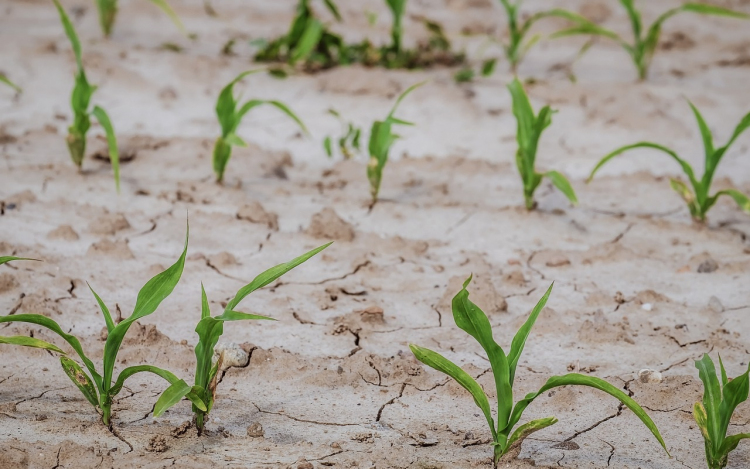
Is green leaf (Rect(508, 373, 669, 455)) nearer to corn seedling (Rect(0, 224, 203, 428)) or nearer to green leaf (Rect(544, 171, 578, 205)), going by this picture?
corn seedling (Rect(0, 224, 203, 428))

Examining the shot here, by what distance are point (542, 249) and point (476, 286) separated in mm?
434

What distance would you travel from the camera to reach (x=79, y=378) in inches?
72.7

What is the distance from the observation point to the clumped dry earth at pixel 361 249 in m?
1.93

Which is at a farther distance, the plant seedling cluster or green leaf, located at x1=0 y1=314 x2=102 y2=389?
the plant seedling cluster

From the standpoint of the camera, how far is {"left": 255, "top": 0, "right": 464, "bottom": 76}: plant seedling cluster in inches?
164

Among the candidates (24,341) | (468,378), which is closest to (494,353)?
(468,378)

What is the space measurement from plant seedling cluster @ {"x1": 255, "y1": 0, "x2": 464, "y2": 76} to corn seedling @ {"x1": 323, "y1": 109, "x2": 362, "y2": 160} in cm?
56

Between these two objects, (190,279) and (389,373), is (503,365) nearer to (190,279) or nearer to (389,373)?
(389,373)

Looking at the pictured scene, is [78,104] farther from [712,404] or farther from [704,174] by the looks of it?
[712,404]

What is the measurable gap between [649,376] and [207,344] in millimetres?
1158

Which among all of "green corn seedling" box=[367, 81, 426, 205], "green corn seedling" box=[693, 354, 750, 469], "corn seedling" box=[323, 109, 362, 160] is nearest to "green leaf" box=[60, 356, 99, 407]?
"green corn seedling" box=[693, 354, 750, 469]

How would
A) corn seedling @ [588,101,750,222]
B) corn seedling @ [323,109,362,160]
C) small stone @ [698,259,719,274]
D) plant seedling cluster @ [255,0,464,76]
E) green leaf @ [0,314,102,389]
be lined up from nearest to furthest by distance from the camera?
green leaf @ [0,314,102,389] < small stone @ [698,259,719,274] < corn seedling @ [588,101,750,222] < corn seedling @ [323,109,362,160] < plant seedling cluster @ [255,0,464,76]

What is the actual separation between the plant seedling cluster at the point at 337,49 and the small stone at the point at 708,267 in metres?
2.05

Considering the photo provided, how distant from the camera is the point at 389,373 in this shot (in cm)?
218
